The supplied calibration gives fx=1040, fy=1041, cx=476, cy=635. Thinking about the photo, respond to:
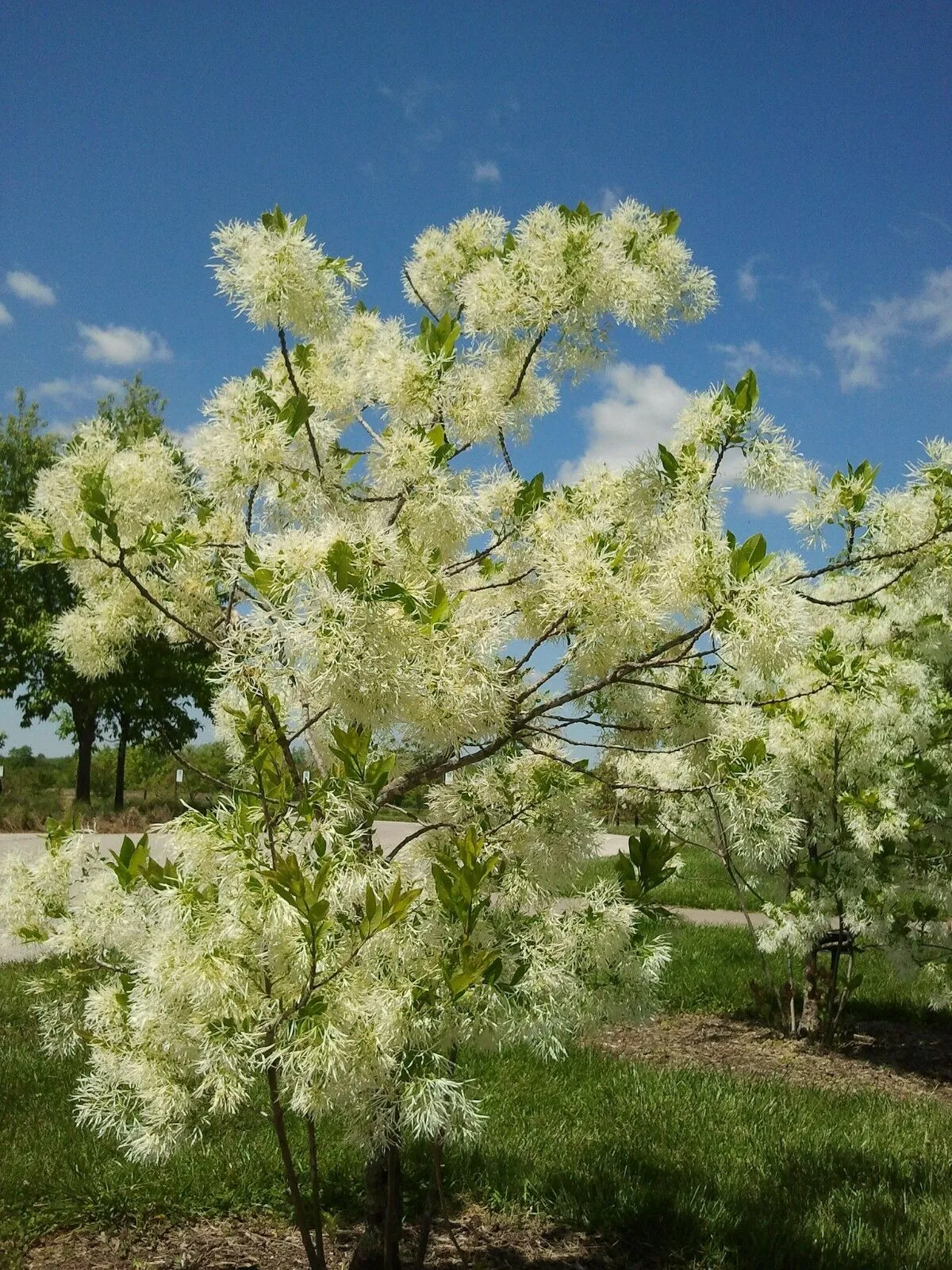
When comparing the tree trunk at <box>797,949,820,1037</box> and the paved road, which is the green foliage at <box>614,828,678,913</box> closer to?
the paved road

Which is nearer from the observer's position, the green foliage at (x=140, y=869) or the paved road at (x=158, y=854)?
the green foliage at (x=140, y=869)

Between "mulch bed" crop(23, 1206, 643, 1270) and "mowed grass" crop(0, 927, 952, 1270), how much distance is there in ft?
0.27

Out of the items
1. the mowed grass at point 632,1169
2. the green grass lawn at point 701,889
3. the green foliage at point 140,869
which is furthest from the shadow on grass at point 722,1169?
the green grass lawn at point 701,889

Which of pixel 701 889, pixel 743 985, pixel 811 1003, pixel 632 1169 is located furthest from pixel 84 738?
pixel 632 1169

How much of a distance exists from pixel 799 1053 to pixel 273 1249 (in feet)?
14.5

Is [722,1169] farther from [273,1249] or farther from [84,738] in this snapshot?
[84,738]

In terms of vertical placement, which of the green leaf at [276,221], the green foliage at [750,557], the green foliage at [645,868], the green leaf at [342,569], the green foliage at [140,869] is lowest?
the green foliage at [140,869]

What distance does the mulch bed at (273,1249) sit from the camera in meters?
3.42

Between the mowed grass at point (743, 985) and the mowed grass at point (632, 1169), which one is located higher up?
the mowed grass at point (743, 985)

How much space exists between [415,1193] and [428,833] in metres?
1.78

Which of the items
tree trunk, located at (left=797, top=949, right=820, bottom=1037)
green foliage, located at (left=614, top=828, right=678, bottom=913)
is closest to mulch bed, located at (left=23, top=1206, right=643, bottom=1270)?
green foliage, located at (left=614, top=828, right=678, bottom=913)

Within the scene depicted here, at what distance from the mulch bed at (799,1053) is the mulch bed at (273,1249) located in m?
2.54

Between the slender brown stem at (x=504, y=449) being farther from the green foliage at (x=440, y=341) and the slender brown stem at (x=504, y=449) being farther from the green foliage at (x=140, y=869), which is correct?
the green foliage at (x=140, y=869)

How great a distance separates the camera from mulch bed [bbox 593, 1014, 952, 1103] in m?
6.34
